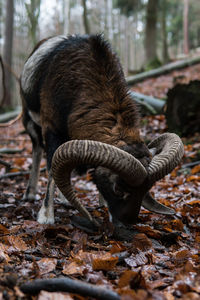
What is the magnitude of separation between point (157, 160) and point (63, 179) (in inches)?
47.1

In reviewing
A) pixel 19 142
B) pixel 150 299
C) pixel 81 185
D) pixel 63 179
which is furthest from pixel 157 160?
pixel 19 142

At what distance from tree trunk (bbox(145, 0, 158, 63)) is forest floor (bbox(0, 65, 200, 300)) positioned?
62.4 ft

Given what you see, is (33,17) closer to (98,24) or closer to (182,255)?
(98,24)

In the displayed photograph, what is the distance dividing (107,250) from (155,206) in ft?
3.68

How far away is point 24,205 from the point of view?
607cm

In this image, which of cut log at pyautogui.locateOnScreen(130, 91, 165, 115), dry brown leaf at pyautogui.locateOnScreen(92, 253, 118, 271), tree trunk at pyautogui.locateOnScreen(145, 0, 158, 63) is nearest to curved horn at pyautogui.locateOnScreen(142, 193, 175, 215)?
dry brown leaf at pyautogui.locateOnScreen(92, 253, 118, 271)

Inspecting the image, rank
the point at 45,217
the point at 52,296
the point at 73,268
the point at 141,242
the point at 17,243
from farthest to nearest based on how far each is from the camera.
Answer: the point at 45,217, the point at 141,242, the point at 17,243, the point at 73,268, the point at 52,296

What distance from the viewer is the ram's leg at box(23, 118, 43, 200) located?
675 cm

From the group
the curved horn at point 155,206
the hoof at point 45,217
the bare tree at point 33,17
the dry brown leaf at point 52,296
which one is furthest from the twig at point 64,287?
the bare tree at point 33,17

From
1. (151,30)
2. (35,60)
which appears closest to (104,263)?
(35,60)

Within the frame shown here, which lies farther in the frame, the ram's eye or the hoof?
the hoof

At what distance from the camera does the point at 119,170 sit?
3.89 meters

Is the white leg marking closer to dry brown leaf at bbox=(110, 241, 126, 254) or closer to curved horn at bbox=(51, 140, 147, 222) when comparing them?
curved horn at bbox=(51, 140, 147, 222)

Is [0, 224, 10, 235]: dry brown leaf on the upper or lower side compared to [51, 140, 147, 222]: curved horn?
lower
